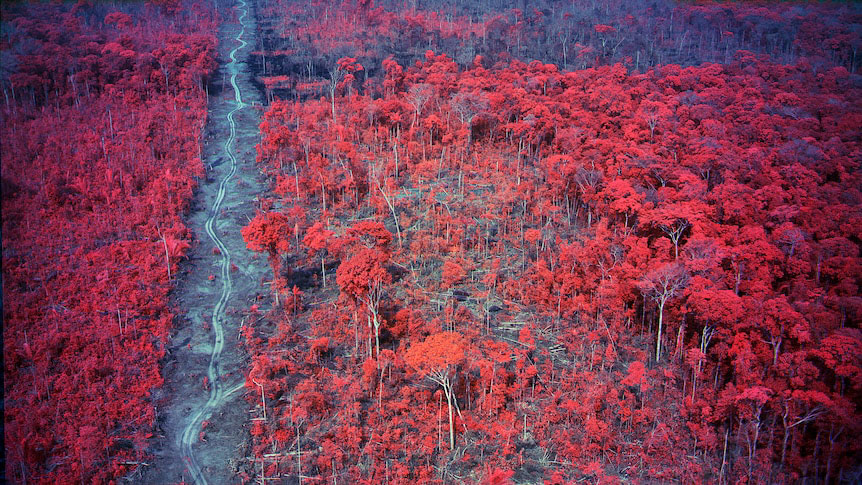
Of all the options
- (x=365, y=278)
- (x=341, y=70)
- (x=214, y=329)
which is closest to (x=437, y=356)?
(x=365, y=278)

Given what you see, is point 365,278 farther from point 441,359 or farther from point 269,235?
point 269,235

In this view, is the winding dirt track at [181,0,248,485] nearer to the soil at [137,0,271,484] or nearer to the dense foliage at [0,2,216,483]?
the soil at [137,0,271,484]

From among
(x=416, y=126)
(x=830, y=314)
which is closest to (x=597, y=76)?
Answer: (x=416, y=126)

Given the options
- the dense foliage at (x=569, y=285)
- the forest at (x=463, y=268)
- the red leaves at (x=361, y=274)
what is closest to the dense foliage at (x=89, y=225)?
the forest at (x=463, y=268)

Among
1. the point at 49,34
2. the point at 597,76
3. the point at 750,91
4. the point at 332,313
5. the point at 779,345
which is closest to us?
the point at 779,345

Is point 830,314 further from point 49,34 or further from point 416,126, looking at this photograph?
point 49,34

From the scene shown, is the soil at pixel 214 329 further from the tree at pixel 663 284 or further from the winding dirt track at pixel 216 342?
the tree at pixel 663 284

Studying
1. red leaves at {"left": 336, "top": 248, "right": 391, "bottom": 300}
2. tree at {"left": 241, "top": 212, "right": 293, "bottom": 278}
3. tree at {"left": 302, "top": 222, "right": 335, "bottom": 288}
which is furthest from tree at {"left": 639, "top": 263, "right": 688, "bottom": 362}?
tree at {"left": 241, "top": 212, "right": 293, "bottom": 278}
